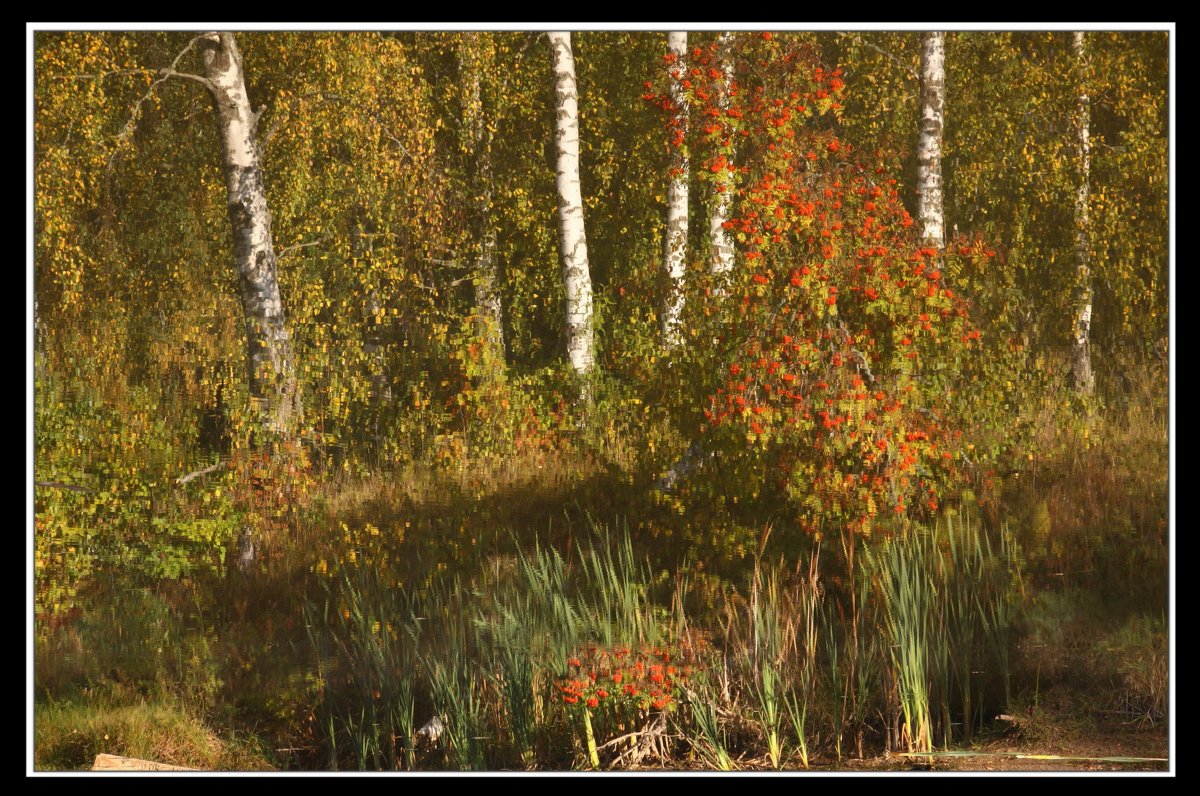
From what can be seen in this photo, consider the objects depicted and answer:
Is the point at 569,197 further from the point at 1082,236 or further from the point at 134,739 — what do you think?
the point at 134,739

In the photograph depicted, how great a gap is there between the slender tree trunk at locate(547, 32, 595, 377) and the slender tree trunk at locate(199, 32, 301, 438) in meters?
2.19

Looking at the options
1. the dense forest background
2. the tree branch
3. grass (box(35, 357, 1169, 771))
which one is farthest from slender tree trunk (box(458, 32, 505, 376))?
grass (box(35, 357, 1169, 771))

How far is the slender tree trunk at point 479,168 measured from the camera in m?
9.82

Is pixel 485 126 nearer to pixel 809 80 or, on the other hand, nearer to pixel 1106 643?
pixel 809 80

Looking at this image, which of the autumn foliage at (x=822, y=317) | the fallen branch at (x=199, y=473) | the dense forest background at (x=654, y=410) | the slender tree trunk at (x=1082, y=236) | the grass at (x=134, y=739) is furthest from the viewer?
the slender tree trunk at (x=1082, y=236)

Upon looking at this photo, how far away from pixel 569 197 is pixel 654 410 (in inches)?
124

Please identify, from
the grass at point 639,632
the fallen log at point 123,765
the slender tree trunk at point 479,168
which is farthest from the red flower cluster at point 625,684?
the slender tree trunk at point 479,168

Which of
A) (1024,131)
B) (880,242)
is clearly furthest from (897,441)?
(1024,131)

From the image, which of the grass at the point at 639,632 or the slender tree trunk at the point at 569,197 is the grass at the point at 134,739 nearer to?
the grass at the point at 639,632

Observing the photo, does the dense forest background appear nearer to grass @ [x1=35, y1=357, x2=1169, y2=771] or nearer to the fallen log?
grass @ [x1=35, y1=357, x2=1169, y2=771]

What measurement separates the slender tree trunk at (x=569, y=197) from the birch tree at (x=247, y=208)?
2.17m

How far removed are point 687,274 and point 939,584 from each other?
6.72ft

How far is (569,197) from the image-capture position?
9.10m

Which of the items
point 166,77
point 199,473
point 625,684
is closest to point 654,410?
point 625,684
